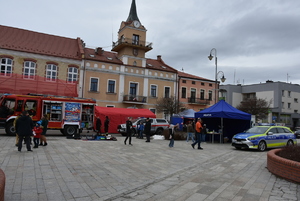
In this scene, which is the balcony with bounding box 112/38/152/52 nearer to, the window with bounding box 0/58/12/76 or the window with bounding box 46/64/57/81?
the window with bounding box 46/64/57/81

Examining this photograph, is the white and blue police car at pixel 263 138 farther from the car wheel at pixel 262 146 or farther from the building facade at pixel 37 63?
the building facade at pixel 37 63

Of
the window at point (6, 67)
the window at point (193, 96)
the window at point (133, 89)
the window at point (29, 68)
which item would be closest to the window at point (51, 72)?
the window at point (29, 68)

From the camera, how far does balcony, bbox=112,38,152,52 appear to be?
37344mm

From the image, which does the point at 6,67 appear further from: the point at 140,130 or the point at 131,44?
the point at 140,130

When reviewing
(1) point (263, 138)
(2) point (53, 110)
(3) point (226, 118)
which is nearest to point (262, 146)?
(1) point (263, 138)

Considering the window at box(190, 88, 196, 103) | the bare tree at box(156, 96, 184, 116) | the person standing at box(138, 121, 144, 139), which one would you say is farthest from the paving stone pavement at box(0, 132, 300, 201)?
the window at box(190, 88, 196, 103)

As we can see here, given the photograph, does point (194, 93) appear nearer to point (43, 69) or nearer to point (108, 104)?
point (108, 104)

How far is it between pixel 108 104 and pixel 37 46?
11486mm

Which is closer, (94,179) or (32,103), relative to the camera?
(94,179)

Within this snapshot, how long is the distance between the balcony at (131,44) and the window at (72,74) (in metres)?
8.30

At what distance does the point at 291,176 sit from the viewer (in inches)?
271

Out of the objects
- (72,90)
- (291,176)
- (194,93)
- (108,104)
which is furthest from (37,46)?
(291,176)

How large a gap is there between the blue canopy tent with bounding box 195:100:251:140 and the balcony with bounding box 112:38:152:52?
762 inches

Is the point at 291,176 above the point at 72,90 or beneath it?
beneath
